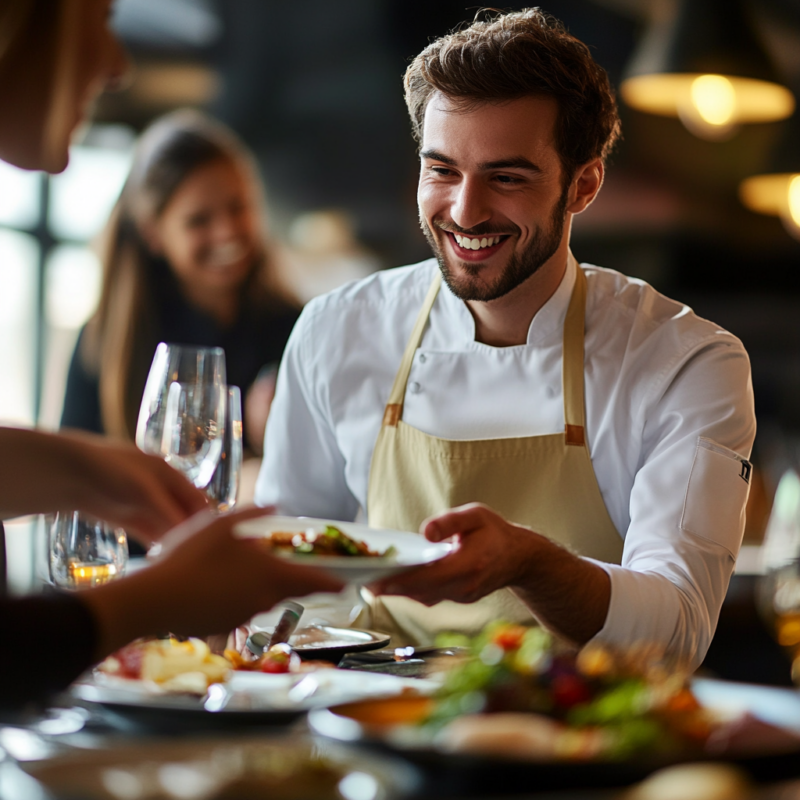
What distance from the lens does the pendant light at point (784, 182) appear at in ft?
16.0

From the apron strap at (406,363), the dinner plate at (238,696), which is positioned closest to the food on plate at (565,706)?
the dinner plate at (238,696)

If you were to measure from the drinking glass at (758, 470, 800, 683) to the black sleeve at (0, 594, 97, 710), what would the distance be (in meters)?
1.19

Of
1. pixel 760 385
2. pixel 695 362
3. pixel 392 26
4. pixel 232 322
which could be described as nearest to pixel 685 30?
pixel 232 322

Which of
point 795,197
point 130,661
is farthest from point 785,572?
point 795,197

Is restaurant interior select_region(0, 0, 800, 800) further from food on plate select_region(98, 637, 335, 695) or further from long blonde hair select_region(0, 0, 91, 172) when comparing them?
long blonde hair select_region(0, 0, 91, 172)

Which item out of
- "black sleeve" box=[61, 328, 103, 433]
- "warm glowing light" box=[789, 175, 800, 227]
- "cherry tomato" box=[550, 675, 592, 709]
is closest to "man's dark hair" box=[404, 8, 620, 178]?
"cherry tomato" box=[550, 675, 592, 709]

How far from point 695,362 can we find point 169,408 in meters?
0.97

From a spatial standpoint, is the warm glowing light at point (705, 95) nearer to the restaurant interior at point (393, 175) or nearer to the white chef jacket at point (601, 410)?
the restaurant interior at point (393, 175)

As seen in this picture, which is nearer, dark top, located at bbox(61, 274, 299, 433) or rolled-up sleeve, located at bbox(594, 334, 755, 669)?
rolled-up sleeve, located at bbox(594, 334, 755, 669)

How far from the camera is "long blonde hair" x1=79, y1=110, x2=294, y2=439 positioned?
3.18 m

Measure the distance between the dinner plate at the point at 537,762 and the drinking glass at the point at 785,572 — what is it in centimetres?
92

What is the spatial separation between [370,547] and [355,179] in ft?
15.8

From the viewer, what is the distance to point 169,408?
136 centimetres

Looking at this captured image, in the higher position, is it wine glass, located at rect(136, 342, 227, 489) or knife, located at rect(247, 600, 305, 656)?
wine glass, located at rect(136, 342, 227, 489)
